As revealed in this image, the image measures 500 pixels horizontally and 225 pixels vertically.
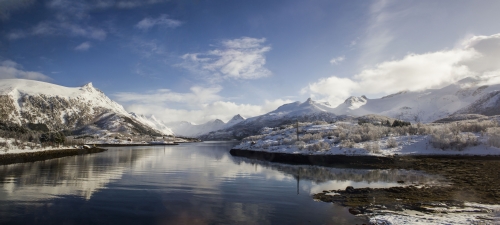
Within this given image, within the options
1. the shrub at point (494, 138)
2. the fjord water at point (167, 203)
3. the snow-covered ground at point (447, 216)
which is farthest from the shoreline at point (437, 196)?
the shrub at point (494, 138)

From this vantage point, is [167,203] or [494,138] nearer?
[167,203]

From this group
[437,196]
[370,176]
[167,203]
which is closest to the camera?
[167,203]

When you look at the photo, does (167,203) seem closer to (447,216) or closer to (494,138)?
(447,216)

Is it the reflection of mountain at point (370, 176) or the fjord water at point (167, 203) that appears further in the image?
the reflection of mountain at point (370, 176)

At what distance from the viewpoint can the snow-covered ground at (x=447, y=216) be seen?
48.4ft

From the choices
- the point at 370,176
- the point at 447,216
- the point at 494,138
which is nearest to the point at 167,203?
the point at 447,216

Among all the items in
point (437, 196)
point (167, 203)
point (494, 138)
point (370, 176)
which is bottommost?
point (370, 176)

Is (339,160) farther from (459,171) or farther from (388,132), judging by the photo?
(388,132)

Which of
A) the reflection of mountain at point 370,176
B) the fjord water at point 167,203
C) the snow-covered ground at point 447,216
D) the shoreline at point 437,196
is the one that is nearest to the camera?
the snow-covered ground at point 447,216

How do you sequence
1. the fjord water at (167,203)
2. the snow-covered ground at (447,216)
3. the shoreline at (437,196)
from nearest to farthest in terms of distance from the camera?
the snow-covered ground at (447,216), the fjord water at (167,203), the shoreline at (437,196)

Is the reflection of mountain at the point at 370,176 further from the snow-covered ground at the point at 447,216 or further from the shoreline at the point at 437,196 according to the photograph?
the snow-covered ground at the point at 447,216

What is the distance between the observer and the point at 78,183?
29.4 meters

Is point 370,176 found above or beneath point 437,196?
beneath

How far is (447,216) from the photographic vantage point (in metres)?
15.8
